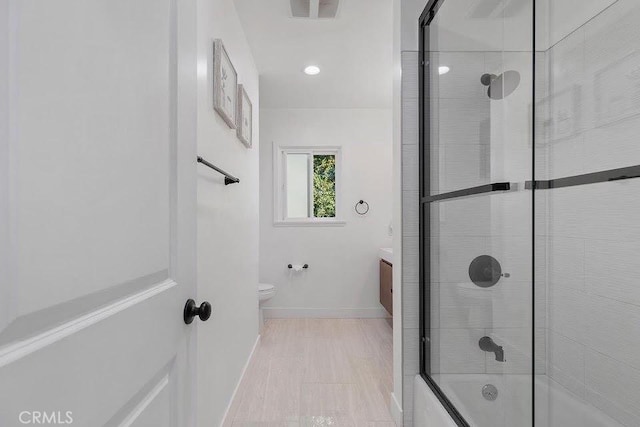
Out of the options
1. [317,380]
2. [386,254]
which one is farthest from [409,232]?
[386,254]

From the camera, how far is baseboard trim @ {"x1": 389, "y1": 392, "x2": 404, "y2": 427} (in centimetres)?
196

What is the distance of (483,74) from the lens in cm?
133

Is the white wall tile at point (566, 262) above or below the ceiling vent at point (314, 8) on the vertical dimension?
below

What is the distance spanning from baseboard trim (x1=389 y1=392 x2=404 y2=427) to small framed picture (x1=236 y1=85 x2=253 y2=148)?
183cm

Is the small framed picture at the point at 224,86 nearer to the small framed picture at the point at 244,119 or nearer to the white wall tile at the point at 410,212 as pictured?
the small framed picture at the point at 244,119

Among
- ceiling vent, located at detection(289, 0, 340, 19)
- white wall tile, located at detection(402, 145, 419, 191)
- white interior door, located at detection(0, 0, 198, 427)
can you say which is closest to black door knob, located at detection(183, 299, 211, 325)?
white interior door, located at detection(0, 0, 198, 427)

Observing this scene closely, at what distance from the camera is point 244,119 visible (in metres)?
2.51

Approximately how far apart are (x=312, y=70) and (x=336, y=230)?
1.85 m

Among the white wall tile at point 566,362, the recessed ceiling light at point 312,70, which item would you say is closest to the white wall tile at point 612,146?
the white wall tile at point 566,362

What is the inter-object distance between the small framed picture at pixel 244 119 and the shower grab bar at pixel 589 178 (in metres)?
1.72

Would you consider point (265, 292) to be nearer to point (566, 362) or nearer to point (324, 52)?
point (324, 52)

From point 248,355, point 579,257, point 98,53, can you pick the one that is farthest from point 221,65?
point 248,355

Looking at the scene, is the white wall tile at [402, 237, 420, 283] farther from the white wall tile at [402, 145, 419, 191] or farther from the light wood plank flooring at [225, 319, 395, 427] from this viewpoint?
the light wood plank flooring at [225, 319, 395, 427]

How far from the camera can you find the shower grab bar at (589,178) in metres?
0.77
